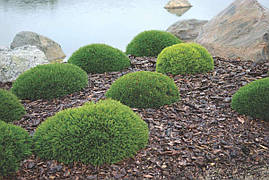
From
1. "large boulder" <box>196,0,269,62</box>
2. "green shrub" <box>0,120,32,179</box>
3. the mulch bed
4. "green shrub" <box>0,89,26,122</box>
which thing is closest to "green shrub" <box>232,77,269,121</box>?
the mulch bed

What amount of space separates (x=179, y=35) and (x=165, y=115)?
27.4 feet

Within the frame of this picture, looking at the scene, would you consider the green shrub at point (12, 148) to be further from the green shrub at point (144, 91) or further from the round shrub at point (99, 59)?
the round shrub at point (99, 59)

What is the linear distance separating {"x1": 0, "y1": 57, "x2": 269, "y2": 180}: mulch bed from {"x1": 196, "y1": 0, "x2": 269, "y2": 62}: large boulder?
1.89 metres

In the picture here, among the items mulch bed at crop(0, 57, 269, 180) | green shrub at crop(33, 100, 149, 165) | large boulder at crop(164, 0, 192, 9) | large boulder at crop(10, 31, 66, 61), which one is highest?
large boulder at crop(164, 0, 192, 9)

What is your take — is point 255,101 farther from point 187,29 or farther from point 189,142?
point 187,29

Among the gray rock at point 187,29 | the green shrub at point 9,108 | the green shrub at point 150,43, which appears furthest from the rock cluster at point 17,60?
the gray rock at point 187,29

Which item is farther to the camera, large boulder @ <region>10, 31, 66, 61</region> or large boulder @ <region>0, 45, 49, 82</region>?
large boulder @ <region>10, 31, 66, 61</region>

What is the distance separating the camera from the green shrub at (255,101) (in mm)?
5062

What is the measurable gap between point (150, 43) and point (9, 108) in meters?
5.19

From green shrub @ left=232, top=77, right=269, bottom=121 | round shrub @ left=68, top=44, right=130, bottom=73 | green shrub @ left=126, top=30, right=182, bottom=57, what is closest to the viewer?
green shrub @ left=232, top=77, right=269, bottom=121

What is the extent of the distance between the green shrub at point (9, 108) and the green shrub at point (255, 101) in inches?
152

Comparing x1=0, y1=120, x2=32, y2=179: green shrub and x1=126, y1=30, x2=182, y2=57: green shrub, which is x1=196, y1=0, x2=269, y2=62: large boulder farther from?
x1=0, y1=120, x2=32, y2=179: green shrub

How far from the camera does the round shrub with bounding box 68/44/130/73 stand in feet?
26.0

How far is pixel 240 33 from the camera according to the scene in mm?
8719
